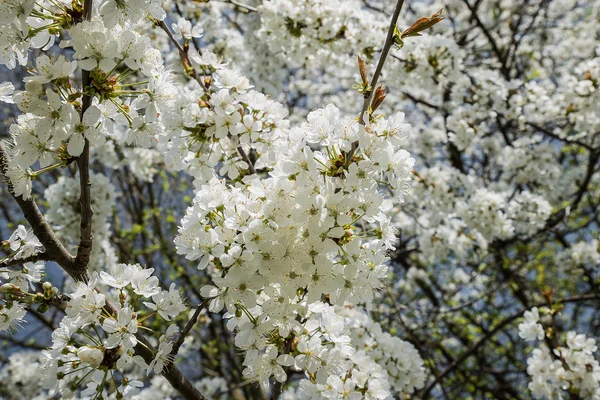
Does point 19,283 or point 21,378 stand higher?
point 21,378

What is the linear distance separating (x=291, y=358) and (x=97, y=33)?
148 centimetres

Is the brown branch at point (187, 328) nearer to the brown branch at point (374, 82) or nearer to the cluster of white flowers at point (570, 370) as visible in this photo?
the brown branch at point (374, 82)

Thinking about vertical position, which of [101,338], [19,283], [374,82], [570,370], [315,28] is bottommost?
[101,338]

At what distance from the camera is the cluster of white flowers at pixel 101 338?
70.6 inches

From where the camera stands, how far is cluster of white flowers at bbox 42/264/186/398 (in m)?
1.79

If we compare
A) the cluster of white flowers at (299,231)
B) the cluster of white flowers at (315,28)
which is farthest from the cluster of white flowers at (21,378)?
the cluster of white flowers at (299,231)

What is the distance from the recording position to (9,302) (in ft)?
6.29

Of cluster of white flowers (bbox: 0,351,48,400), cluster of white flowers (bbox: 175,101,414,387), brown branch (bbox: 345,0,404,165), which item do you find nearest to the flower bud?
cluster of white flowers (bbox: 175,101,414,387)

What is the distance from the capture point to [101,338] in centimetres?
193

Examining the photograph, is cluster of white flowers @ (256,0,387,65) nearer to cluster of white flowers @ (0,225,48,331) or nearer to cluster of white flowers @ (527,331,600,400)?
cluster of white flowers @ (0,225,48,331)

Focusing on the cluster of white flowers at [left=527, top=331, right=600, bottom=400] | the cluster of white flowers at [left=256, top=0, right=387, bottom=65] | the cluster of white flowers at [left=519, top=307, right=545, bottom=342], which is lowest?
the cluster of white flowers at [left=527, top=331, right=600, bottom=400]

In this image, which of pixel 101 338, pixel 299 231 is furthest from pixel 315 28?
pixel 101 338

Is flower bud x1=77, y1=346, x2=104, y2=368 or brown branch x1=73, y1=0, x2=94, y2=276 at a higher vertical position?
brown branch x1=73, y1=0, x2=94, y2=276

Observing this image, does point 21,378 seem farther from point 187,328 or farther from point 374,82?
point 374,82
